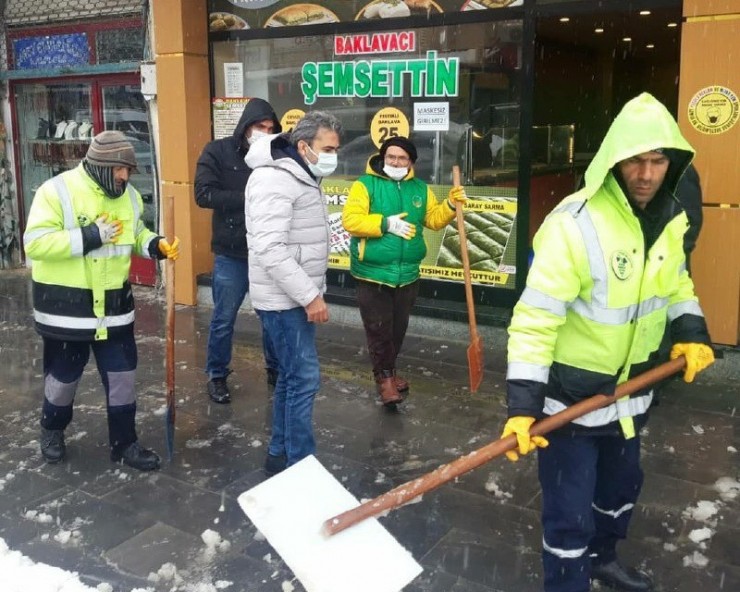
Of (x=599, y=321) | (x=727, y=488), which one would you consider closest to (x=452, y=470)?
(x=599, y=321)

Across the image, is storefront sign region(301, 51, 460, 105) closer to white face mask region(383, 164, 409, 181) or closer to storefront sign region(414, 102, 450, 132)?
storefront sign region(414, 102, 450, 132)

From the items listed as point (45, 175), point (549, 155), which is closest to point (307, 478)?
point (549, 155)

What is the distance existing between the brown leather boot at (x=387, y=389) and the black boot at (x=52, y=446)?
2.05 m

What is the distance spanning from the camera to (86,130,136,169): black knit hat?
4.38 metres

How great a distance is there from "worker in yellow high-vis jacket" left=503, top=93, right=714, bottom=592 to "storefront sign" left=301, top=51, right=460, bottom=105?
4.56 m

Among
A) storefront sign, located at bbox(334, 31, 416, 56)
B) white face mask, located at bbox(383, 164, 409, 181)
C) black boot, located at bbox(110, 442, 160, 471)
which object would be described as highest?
storefront sign, located at bbox(334, 31, 416, 56)

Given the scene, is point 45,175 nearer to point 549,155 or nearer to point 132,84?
point 132,84

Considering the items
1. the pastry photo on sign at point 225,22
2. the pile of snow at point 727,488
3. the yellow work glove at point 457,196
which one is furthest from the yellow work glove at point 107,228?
the pastry photo on sign at point 225,22

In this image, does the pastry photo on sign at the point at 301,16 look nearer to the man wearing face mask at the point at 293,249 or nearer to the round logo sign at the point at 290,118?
the round logo sign at the point at 290,118

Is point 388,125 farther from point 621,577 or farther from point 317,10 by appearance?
point 621,577

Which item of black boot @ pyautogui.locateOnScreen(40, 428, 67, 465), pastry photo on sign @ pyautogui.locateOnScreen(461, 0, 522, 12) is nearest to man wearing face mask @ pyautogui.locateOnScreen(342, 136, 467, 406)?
black boot @ pyautogui.locateOnScreen(40, 428, 67, 465)

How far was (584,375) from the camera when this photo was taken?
296cm

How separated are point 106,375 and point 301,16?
4.77 m

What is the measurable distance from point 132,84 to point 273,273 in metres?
6.33
